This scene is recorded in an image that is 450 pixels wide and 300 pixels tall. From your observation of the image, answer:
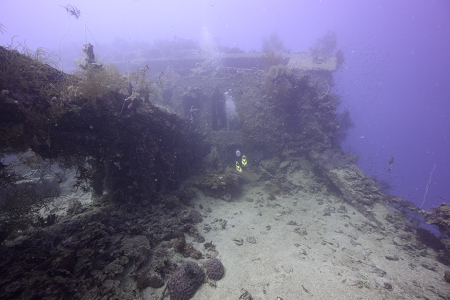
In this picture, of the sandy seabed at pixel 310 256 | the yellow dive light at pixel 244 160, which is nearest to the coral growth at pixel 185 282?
the sandy seabed at pixel 310 256

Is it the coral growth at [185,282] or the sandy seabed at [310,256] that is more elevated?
the coral growth at [185,282]

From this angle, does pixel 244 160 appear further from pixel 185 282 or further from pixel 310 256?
pixel 185 282

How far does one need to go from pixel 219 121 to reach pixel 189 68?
30.8 feet

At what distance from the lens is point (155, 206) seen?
657 cm

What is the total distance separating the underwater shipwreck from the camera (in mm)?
3727

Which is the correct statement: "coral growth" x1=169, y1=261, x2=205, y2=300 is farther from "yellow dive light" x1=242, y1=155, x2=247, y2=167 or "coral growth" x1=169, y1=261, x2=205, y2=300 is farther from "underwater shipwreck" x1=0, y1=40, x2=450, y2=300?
"yellow dive light" x1=242, y1=155, x2=247, y2=167

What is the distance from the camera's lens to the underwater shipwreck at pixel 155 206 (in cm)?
373

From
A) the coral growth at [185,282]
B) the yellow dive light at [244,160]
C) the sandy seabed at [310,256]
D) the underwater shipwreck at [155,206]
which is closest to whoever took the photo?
the coral growth at [185,282]

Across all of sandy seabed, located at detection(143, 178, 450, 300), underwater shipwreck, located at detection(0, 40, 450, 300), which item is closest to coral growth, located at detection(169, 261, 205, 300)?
underwater shipwreck, located at detection(0, 40, 450, 300)

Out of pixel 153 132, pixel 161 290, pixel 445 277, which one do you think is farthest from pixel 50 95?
pixel 445 277

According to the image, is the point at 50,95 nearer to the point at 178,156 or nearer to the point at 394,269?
the point at 178,156

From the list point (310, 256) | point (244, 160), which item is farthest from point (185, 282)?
point (244, 160)

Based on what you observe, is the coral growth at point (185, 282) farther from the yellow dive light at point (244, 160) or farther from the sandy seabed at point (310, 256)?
the yellow dive light at point (244, 160)

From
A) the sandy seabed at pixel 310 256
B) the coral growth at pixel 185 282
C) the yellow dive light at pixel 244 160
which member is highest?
the yellow dive light at pixel 244 160
